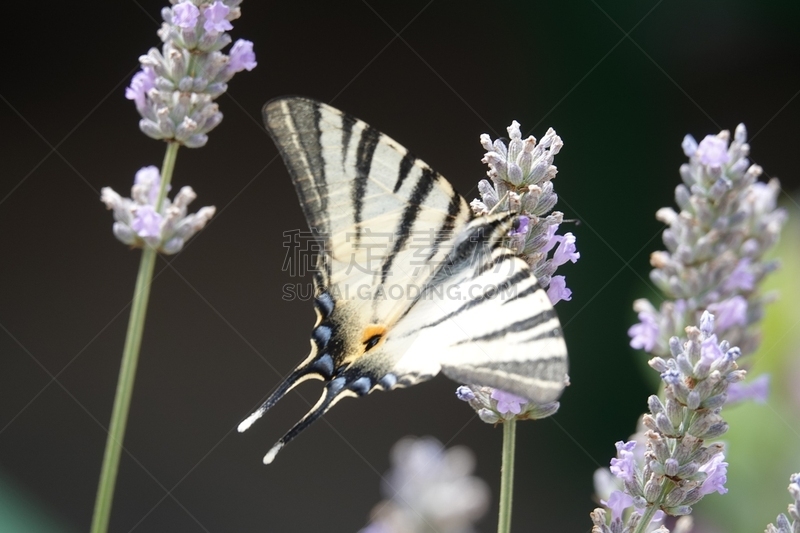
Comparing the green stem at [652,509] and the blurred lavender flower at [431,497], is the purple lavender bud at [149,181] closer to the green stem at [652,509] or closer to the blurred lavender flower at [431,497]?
the blurred lavender flower at [431,497]

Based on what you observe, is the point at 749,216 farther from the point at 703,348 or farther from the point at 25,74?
the point at 25,74

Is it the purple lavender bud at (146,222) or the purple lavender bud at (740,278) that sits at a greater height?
the purple lavender bud at (740,278)

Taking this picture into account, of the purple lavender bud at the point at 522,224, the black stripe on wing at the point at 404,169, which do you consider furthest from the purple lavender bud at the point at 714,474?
the black stripe on wing at the point at 404,169

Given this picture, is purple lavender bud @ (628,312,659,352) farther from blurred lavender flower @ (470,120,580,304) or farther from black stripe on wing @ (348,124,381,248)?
black stripe on wing @ (348,124,381,248)

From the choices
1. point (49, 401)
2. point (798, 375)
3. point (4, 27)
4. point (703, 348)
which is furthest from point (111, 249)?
point (703, 348)

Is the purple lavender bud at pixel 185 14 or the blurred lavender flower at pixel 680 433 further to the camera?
the purple lavender bud at pixel 185 14

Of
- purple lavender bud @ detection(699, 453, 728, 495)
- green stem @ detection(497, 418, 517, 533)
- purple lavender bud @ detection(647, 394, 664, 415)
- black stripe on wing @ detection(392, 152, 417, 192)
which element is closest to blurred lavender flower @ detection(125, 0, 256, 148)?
black stripe on wing @ detection(392, 152, 417, 192)

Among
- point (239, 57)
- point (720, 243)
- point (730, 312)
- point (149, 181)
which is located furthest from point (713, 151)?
point (149, 181)
